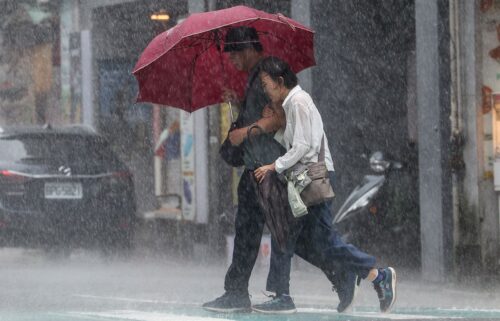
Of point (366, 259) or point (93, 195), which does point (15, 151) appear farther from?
point (366, 259)

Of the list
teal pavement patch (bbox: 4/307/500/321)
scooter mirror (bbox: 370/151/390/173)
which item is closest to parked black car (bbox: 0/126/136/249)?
scooter mirror (bbox: 370/151/390/173)

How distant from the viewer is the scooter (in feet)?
44.6

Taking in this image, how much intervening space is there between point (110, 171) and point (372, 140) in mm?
3232

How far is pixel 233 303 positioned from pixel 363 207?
15.9 feet

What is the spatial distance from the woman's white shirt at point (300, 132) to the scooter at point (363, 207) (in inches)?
202

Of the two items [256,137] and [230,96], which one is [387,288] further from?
[230,96]

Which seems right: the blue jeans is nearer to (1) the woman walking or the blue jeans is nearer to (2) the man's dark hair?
(1) the woman walking

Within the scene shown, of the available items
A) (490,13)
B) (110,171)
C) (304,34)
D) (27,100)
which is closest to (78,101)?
(27,100)

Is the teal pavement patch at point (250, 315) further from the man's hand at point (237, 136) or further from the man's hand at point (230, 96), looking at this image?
the man's hand at point (230, 96)

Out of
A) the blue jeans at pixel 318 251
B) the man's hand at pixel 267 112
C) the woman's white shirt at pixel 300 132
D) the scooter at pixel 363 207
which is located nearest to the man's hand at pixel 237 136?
the man's hand at pixel 267 112

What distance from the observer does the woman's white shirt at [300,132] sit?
839 centimetres

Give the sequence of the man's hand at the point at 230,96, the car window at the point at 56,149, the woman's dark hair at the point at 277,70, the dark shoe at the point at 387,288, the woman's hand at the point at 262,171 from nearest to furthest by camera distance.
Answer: the woman's hand at the point at 262,171 < the woman's dark hair at the point at 277,70 < the dark shoe at the point at 387,288 < the man's hand at the point at 230,96 < the car window at the point at 56,149

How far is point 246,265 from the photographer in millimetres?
8945

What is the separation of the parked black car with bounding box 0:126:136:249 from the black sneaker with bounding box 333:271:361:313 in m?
7.14
